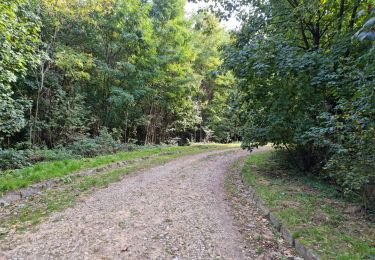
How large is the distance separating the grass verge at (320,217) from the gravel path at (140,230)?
33.0 inches

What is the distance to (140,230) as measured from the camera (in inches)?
144

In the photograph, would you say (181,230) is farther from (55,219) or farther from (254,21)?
(254,21)

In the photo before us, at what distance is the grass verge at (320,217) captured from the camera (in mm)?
2957

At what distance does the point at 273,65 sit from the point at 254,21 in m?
2.60

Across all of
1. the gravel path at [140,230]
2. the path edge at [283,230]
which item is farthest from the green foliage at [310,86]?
the gravel path at [140,230]

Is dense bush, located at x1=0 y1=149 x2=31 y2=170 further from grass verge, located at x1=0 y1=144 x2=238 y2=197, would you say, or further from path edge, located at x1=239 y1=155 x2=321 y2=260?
path edge, located at x1=239 y1=155 x2=321 y2=260

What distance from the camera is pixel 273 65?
630cm

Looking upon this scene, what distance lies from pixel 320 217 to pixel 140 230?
294 centimetres

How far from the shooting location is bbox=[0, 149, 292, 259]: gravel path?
3.05 m

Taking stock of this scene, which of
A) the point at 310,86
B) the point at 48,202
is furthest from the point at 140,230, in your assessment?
the point at 310,86

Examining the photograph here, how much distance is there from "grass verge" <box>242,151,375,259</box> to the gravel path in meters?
0.84

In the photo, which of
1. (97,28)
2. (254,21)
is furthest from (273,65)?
(97,28)

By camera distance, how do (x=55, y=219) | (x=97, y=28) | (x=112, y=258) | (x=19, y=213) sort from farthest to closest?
(x=97, y=28)
(x=19, y=213)
(x=55, y=219)
(x=112, y=258)

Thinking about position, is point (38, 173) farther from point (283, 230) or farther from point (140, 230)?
point (283, 230)
